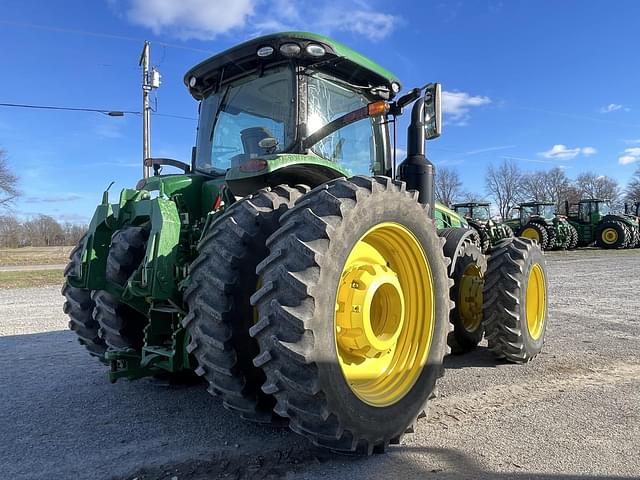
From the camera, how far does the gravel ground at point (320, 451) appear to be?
8.58 ft

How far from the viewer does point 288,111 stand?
3.52 metres

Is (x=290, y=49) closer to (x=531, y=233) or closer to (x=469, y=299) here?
(x=469, y=299)

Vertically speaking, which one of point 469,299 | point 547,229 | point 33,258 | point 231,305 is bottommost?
point 33,258

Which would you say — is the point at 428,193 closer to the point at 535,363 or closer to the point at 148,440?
the point at 535,363

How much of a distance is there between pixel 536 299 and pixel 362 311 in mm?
3143

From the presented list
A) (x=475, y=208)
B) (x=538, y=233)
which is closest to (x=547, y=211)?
(x=538, y=233)

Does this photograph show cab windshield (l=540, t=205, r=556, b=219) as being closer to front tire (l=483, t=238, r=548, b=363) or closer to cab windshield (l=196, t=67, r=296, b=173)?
front tire (l=483, t=238, r=548, b=363)

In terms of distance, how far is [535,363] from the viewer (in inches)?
186

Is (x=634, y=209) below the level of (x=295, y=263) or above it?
above

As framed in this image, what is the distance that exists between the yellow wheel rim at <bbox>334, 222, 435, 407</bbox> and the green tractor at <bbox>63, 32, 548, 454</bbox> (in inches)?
0.4

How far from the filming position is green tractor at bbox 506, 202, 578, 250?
960 inches

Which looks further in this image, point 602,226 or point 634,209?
point 634,209

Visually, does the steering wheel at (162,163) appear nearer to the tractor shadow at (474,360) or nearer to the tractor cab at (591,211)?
the tractor shadow at (474,360)

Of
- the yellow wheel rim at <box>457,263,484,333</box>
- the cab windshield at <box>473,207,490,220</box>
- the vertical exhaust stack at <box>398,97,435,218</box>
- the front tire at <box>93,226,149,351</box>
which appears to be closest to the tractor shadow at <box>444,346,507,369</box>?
the yellow wheel rim at <box>457,263,484,333</box>
